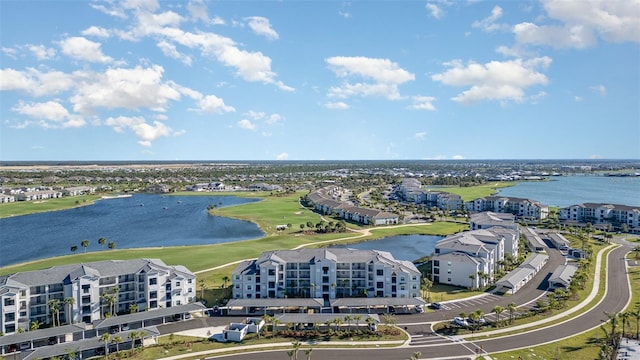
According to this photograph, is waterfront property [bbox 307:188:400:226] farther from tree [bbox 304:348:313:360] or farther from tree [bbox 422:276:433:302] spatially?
tree [bbox 304:348:313:360]

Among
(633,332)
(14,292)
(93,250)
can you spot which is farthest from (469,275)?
(93,250)

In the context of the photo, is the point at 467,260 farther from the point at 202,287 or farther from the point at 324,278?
the point at 202,287

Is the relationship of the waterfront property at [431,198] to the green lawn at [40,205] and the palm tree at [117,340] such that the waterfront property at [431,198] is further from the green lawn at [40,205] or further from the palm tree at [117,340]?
the green lawn at [40,205]

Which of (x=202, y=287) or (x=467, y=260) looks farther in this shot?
(x=467, y=260)

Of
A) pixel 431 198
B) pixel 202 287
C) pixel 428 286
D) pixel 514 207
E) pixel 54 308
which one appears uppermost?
pixel 431 198

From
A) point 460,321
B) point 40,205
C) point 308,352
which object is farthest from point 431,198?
point 40,205

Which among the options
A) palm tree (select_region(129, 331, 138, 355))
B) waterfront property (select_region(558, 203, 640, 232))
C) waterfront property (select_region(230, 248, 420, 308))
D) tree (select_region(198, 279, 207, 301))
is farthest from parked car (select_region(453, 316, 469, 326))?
waterfront property (select_region(558, 203, 640, 232))

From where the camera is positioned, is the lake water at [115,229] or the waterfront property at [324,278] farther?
the lake water at [115,229]

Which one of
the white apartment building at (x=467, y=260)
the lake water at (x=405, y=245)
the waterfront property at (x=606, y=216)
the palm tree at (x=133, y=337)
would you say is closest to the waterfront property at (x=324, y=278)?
the white apartment building at (x=467, y=260)
